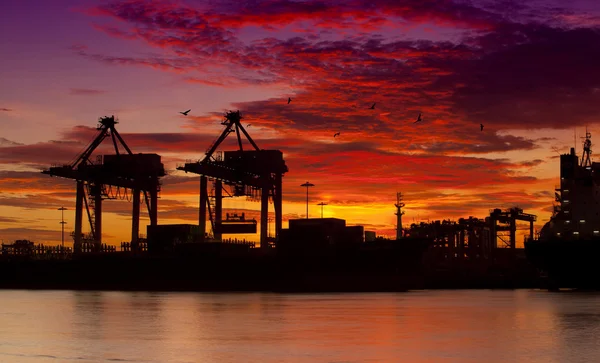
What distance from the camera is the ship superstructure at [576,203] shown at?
366ft

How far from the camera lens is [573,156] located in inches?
4641

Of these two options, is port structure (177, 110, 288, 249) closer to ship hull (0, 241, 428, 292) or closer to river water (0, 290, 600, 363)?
ship hull (0, 241, 428, 292)

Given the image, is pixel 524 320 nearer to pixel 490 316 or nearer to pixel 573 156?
pixel 490 316

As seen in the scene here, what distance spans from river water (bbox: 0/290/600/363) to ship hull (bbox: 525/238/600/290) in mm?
49012

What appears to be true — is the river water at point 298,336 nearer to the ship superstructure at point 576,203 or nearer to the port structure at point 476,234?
the ship superstructure at point 576,203

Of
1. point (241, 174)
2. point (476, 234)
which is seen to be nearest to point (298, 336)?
point (241, 174)

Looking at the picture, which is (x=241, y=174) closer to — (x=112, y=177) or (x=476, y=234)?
(x=112, y=177)

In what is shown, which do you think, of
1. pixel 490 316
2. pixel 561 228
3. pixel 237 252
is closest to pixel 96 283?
pixel 237 252

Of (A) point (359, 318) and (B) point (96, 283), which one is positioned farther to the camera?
(B) point (96, 283)

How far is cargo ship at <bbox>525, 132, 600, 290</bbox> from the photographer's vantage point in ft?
356

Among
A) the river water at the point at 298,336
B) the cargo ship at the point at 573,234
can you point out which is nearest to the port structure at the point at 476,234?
the cargo ship at the point at 573,234

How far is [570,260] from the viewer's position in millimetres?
109500

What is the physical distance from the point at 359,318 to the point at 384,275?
202ft

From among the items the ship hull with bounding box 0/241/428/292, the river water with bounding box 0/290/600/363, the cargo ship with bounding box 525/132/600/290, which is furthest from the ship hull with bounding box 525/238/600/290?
the river water with bounding box 0/290/600/363
